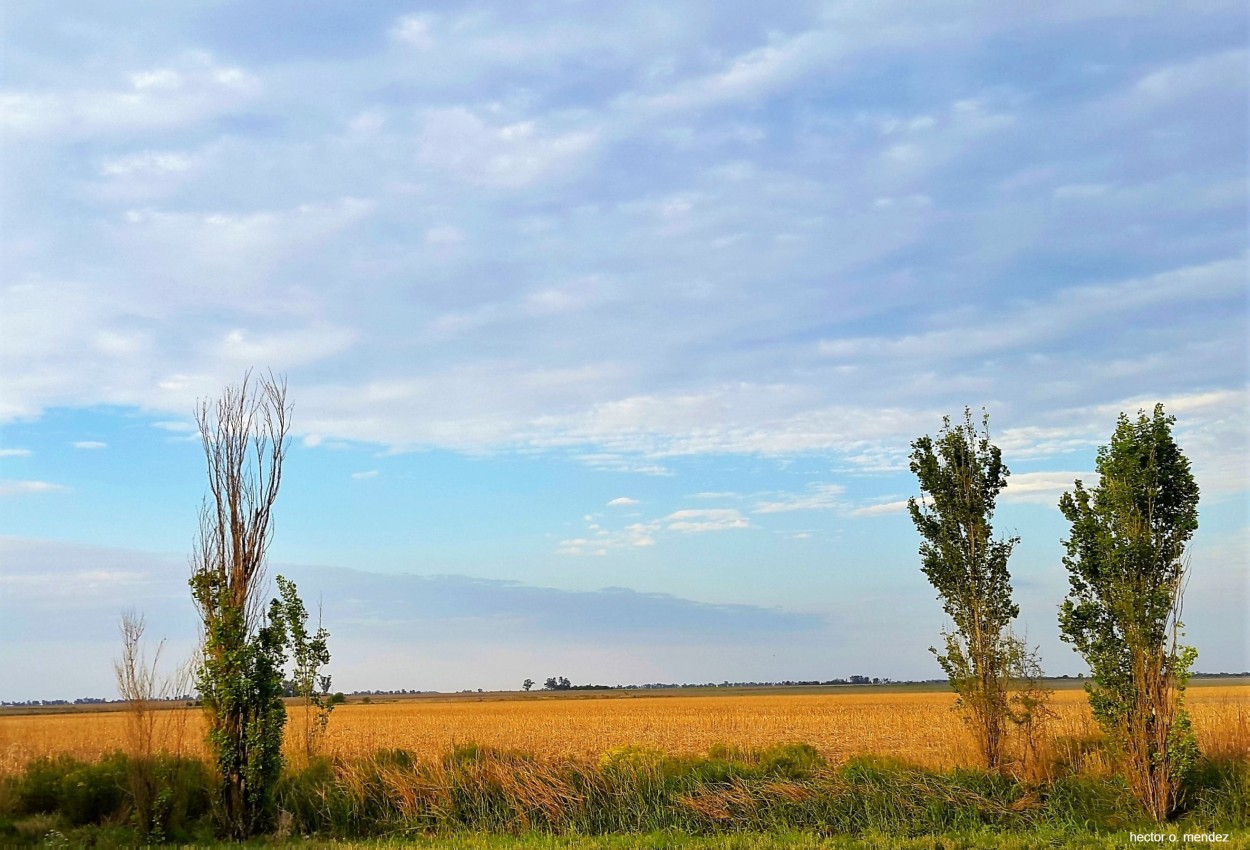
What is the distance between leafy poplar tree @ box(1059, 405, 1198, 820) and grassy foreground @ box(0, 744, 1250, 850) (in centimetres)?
81

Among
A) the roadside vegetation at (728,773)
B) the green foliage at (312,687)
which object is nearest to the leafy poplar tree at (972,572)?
the roadside vegetation at (728,773)

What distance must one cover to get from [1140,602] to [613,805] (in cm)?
914

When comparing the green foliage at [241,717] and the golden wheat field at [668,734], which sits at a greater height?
the green foliage at [241,717]

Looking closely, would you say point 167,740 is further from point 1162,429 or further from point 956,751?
point 1162,429

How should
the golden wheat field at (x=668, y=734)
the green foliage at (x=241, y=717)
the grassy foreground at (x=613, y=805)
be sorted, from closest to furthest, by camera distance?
the grassy foreground at (x=613, y=805)
the green foliage at (x=241, y=717)
the golden wheat field at (x=668, y=734)

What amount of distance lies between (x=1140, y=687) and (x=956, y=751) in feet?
15.2

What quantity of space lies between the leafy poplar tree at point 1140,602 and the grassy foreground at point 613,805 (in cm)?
81

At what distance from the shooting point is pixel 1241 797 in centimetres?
1453

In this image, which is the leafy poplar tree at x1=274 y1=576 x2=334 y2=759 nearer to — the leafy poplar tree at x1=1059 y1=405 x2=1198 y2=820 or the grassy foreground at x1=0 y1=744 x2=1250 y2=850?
the grassy foreground at x1=0 y1=744 x2=1250 y2=850

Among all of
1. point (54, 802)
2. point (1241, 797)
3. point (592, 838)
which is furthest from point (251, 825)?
point (1241, 797)

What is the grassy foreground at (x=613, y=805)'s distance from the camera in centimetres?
1398

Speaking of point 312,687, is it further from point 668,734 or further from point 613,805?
point 668,734

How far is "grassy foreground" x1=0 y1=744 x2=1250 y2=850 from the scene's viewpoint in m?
14.0

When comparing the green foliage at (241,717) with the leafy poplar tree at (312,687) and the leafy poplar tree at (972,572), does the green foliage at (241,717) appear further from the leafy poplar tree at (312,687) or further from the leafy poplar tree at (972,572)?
the leafy poplar tree at (972,572)
